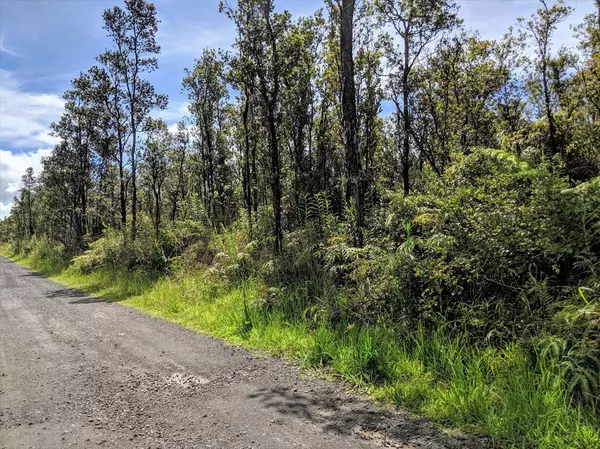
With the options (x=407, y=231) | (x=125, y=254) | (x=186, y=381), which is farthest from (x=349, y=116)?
(x=125, y=254)

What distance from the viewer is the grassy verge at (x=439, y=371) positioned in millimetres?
3082

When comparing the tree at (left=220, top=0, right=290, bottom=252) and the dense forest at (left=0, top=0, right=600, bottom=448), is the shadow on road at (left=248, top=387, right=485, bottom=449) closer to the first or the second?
the dense forest at (left=0, top=0, right=600, bottom=448)

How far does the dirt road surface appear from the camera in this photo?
10.9 ft

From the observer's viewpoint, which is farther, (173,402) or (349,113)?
(349,113)

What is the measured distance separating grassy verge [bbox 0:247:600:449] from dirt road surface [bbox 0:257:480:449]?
30cm

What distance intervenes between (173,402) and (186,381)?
1.85ft

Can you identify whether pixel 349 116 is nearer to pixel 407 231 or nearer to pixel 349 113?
pixel 349 113

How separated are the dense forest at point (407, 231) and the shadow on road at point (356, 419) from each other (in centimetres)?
25

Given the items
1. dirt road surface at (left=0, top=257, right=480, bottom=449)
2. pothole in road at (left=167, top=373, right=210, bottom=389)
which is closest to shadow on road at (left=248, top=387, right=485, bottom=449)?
dirt road surface at (left=0, top=257, right=480, bottom=449)

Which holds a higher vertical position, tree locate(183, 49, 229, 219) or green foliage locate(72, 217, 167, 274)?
tree locate(183, 49, 229, 219)

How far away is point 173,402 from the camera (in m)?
4.10

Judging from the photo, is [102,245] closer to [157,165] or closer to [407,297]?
[157,165]

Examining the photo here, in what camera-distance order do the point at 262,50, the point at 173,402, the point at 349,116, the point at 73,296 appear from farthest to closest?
the point at 73,296
the point at 262,50
the point at 349,116
the point at 173,402

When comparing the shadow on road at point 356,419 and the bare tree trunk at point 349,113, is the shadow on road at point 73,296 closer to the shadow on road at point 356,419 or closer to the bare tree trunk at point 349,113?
the bare tree trunk at point 349,113
